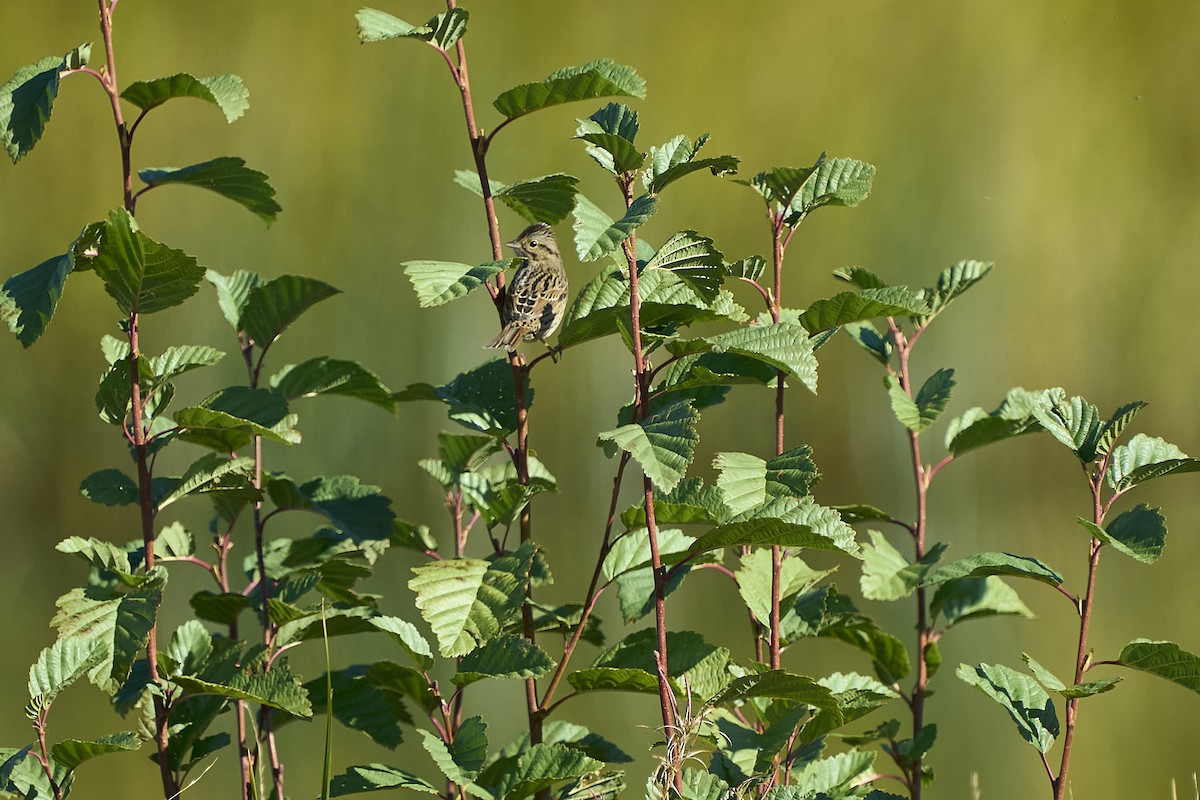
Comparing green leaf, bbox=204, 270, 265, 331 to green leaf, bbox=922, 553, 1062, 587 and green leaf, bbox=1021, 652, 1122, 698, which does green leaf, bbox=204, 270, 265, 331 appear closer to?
green leaf, bbox=922, 553, 1062, 587

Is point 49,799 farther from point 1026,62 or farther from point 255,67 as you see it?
point 1026,62

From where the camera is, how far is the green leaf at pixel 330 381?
138 centimetres

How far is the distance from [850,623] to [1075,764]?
1.32 meters

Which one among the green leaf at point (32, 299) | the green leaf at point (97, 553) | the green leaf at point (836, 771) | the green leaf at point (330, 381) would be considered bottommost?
the green leaf at point (836, 771)

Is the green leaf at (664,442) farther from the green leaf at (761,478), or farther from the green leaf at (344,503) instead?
the green leaf at (344,503)

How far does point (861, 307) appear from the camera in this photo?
129cm

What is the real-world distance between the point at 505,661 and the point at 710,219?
120 inches

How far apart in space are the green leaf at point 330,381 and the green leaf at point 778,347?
39cm

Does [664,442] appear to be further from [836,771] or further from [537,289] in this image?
[537,289]

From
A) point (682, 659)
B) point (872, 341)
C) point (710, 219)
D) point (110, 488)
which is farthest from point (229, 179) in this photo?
point (710, 219)

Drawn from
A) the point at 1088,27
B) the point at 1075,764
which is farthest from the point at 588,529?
the point at 1088,27

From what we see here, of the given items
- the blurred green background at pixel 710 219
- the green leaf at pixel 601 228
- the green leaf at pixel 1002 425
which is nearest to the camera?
the green leaf at pixel 601 228

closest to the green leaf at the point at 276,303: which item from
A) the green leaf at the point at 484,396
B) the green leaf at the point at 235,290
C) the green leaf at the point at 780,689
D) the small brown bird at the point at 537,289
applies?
the green leaf at the point at 235,290

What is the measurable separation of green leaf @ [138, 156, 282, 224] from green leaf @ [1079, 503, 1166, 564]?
84 cm
